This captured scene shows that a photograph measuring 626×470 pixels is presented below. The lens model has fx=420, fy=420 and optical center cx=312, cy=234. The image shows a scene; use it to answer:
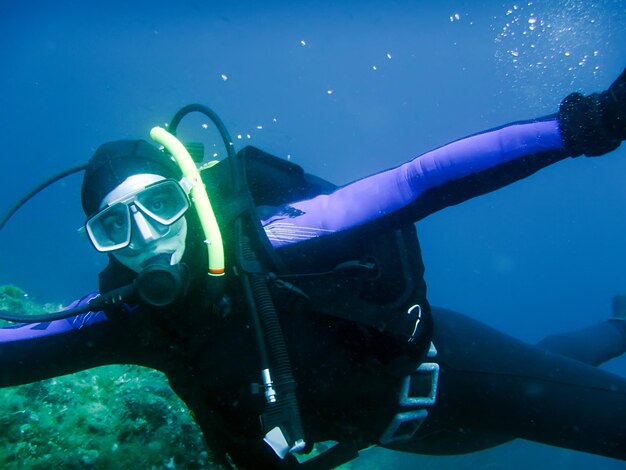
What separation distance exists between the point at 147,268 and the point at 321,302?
1031mm

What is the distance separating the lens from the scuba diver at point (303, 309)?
86.1 inches

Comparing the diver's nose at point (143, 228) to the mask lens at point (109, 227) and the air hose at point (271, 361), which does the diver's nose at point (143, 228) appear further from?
the air hose at point (271, 361)

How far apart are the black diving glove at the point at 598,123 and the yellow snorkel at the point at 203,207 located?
6.14 ft

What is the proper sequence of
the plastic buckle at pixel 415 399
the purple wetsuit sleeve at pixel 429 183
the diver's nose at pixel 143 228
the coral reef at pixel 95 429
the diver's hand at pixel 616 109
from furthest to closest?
the coral reef at pixel 95 429
the plastic buckle at pixel 415 399
the diver's nose at pixel 143 228
the purple wetsuit sleeve at pixel 429 183
the diver's hand at pixel 616 109

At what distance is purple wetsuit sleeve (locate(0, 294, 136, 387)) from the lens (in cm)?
299

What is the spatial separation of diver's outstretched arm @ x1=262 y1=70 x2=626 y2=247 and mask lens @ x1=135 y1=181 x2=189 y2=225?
0.62 meters

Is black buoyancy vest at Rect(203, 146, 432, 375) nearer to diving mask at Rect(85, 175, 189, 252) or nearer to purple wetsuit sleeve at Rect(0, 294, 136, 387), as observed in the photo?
diving mask at Rect(85, 175, 189, 252)

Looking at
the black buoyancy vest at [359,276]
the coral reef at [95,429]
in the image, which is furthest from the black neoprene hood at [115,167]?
the coral reef at [95,429]

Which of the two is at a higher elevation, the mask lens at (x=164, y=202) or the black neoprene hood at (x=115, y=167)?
the black neoprene hood at (x=115, y=167)

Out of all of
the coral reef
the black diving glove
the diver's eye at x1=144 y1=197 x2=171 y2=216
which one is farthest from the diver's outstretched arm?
the coral reef

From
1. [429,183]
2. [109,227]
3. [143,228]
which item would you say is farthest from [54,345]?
[429,183]

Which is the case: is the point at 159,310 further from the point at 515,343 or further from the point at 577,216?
the point at 577,216

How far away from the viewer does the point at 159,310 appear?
8.73 feet

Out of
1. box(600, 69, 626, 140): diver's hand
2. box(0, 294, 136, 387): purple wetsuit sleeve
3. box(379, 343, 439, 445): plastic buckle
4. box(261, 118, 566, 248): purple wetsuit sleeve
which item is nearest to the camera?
box(600, 69, 626, 140): diver's hand
